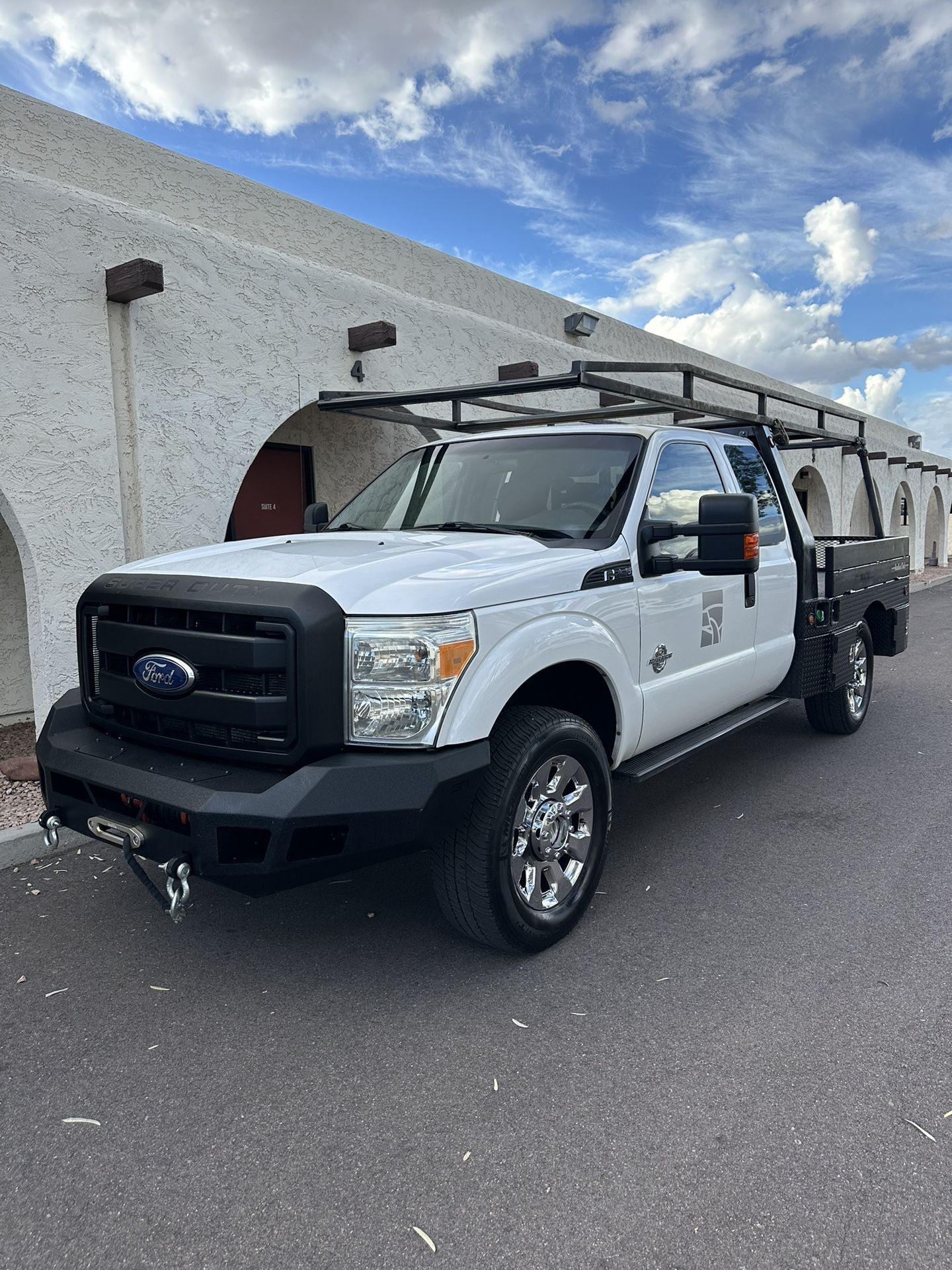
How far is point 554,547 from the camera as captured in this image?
3.80 meters

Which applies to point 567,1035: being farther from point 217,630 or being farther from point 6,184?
point 6,184

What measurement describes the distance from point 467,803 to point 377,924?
1.00 m

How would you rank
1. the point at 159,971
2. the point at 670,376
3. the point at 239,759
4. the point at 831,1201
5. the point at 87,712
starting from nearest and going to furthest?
the point at 831,1201 → the point at 239,759 → the point at 159,971 → the point at 87,712 → the point at 670,376

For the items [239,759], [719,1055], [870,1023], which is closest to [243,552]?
[239,759]

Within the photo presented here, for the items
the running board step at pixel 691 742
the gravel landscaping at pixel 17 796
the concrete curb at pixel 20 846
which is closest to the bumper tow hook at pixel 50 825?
the concrete curb at pixel 20 846

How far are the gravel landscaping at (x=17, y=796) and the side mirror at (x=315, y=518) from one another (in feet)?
6.88

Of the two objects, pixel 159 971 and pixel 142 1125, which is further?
pixel 159 971

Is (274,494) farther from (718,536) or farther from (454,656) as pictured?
(454,656)

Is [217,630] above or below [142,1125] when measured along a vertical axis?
above

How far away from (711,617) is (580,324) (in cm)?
812

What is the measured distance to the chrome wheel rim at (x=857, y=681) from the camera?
6.58 meters

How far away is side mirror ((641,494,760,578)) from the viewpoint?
3811 millimetres

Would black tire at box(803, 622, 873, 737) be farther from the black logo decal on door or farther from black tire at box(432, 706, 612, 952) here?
black tire at box(432, 706, 612, 952)

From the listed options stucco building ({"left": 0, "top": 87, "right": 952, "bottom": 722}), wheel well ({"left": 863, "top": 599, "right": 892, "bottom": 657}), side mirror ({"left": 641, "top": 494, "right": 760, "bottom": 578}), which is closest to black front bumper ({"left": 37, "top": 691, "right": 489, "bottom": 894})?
side mirror ({"left": 641, "top": 494, "right": 760, "bottom": 578})
